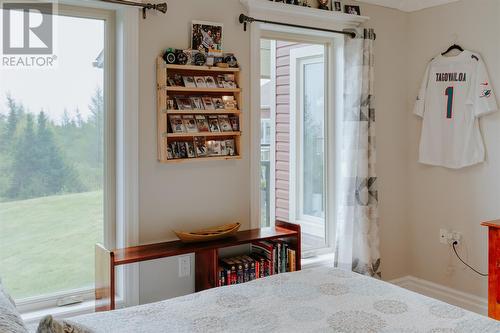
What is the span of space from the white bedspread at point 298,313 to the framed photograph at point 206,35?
1.51 metres

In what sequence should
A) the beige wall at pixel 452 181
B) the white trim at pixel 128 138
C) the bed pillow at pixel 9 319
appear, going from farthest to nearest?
the beige wall at pixel 452 181 < the white trim at pixel 128 138 < the bed pillow at pixel 9 319

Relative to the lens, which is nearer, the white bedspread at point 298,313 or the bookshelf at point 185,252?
the white bedspread at point 298,313

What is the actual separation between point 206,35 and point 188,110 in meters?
0.50

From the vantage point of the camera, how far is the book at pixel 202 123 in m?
2.97

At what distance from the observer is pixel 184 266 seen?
3.03 m

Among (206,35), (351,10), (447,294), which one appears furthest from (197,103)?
(447,294)

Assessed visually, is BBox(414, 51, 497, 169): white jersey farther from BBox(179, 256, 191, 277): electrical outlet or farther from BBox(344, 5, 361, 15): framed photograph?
BBox(179, 256, 191, 277): electrical outlet

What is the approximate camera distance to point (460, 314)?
1.90 m

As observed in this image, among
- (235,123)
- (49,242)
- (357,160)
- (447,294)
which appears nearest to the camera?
(49,242)

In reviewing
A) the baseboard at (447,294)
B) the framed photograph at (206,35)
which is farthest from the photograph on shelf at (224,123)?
the baseboard at (447,294)

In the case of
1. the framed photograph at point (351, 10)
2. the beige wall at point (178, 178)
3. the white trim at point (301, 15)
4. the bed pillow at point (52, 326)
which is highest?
the framed photograph at point (351, 10)

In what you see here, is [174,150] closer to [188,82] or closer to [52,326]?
[188,82]

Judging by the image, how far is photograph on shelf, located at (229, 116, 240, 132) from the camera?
3.10 metres
